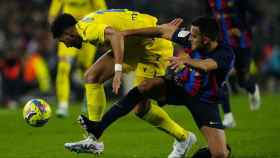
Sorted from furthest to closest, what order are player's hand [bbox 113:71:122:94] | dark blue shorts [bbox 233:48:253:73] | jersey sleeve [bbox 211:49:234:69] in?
1. dark blue shorts [bbox 233:48:253:73]
2. player's hand [bbox 113:71:122:94]
3. jersey sleeve [bbox 211:49:234:69]

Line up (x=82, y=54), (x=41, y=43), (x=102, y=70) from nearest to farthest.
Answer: (x=102, y=70), (x=82, y=54), (x=41, y=43)

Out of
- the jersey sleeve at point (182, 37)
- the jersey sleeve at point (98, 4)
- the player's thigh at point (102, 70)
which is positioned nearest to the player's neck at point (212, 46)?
the jersey sleeve at point (182, 37)

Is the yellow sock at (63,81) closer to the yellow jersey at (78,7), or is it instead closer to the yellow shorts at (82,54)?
the yellow shorts at (82,54)

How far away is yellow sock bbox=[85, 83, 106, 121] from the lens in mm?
9781

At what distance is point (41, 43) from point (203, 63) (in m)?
15.7

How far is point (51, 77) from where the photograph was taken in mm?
22594

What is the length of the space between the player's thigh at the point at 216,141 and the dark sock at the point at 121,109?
794 mm

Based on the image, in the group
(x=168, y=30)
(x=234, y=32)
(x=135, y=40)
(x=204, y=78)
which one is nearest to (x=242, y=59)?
(x=234, y=32)

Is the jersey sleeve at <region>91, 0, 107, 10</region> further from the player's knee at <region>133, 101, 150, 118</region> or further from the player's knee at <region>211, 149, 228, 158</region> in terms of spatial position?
the player's knee at <region>211, 149, 228, 158</region>

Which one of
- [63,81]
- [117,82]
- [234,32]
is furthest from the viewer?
[63,81]

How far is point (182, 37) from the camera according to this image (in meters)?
8.91

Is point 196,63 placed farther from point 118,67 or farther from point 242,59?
point 242,59

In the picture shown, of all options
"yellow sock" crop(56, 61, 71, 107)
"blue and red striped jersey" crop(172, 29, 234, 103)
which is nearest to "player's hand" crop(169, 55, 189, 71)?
"blue and red striped jersey" crop(172, 29, 234, 103)

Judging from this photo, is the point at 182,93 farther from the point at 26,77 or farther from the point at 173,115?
the point at 26,77
